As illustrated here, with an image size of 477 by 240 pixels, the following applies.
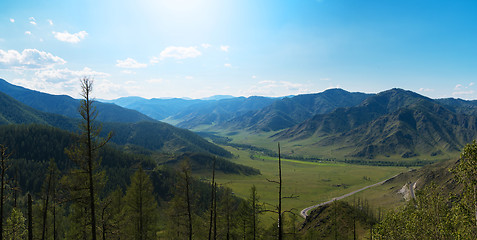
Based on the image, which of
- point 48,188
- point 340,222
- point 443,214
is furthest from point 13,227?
point 340,222

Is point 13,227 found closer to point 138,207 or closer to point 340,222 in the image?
point 138,207

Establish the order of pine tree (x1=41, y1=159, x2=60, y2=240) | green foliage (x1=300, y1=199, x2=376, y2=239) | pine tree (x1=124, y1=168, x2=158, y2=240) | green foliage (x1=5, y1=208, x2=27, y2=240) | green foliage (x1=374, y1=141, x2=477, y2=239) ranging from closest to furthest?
green foliage (x1=374, y1=141, x2=477, y2=239), green foliage (x1=5, y1=208, x2=27, y2=240), pine tree (x1=41, y1=159, x2=60, y2=240), pine tree (x1=124, y1=168, x2=158, y2=240), green foliage (x1=300, y1=199, x2=376, y2=239)

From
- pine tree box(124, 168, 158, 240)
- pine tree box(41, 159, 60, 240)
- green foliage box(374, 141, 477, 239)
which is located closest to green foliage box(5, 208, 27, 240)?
pine tree box(41, 159, 60, 240)

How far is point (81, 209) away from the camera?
32.0 m

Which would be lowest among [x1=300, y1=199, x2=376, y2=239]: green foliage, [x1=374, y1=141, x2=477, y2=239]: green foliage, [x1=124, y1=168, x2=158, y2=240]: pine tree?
[x1=300, y1=199, x2=376, y2=239]: green foliage

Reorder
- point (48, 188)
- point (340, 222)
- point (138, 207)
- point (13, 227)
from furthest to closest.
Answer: point (340, 222), point (138, 207), point (48, 188), point (13, 227)

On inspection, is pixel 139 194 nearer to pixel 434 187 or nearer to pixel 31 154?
pixel 434 187

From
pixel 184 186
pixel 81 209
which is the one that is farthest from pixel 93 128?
pixel 81 209

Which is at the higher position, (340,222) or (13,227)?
(13,227)

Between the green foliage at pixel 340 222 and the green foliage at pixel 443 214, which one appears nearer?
the green foliage at pixel 443 214

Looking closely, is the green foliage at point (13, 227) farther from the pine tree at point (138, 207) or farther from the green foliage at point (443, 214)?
the green foliage at point (443, 214)

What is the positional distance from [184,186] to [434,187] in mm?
25799

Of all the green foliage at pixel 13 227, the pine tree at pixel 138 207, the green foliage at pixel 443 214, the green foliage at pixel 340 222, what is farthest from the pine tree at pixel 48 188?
the green foliage at pixel 340 222

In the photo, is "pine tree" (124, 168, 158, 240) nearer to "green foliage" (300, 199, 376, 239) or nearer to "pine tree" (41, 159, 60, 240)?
"pine tree" (41, 159, 60, 240)
